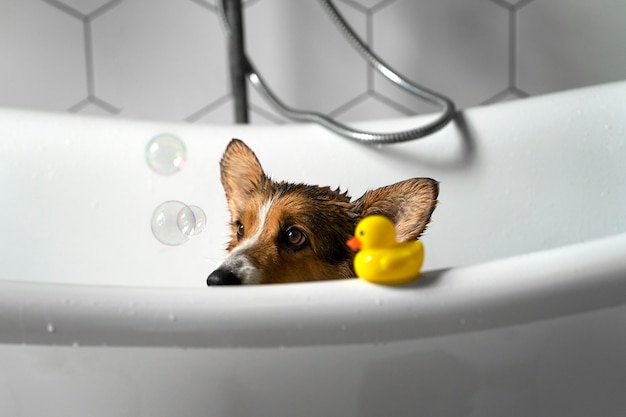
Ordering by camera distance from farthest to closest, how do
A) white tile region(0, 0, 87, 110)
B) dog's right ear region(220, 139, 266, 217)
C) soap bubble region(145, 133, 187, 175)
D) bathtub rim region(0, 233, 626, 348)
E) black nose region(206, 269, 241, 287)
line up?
white tile region(0, 0, 87, 110), soap bubble region(145, 133, 187, 175), dog's right ear region(220, 139, 266, 217), black nose region(206, 269, 241, 287), bathtub rim region(0, 233, 626, 348)

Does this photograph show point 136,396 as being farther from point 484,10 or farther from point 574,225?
point 484,10

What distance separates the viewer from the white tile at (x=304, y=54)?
4.77 feet

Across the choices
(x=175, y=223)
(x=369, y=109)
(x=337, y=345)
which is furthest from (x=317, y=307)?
(x=369, y=109)

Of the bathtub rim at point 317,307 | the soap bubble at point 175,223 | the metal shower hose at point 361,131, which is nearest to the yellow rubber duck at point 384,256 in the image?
the bathtub rim at point 317,307

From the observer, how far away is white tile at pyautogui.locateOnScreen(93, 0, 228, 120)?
56.6 inches

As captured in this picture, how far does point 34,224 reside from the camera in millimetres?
1104

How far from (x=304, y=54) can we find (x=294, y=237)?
91 centimetres

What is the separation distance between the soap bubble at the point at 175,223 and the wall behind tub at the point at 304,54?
78cm

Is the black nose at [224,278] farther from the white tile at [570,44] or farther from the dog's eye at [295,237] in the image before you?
the white tile at [570,44]

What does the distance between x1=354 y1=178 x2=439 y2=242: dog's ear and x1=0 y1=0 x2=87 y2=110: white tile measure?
1.01 metres

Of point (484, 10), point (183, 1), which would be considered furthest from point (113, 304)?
point (484, 10)

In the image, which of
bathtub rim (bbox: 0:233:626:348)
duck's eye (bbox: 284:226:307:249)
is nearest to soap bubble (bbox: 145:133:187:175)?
duck's eye (bbox: 284:226:307:249)

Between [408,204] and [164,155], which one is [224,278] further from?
[164,155]

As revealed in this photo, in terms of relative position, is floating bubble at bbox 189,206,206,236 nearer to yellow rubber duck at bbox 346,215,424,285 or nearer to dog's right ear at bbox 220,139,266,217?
dog's right ear at bbox 220,139,266,217
